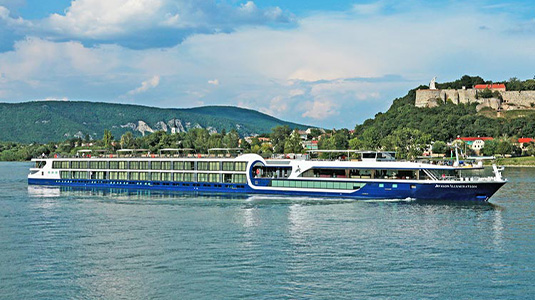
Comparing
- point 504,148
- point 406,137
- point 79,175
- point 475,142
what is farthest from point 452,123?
point 79,175

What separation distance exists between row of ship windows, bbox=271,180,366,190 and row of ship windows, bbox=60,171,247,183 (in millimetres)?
4535

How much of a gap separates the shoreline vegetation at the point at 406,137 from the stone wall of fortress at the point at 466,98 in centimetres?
356

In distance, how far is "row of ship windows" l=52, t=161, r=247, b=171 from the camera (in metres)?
60.8

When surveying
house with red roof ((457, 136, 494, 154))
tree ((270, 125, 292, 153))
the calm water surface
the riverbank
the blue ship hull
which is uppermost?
tree ((270, 125, 292, 153))

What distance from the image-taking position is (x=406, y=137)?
5394 inches

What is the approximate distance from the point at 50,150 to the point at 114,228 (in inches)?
6194

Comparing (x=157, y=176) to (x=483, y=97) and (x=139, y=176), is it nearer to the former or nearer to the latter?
(x=139, y=176)

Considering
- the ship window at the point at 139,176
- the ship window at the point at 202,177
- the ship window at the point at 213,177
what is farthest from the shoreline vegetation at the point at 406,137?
the ship window at the point at 213,177

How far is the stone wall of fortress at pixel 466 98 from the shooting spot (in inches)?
7426

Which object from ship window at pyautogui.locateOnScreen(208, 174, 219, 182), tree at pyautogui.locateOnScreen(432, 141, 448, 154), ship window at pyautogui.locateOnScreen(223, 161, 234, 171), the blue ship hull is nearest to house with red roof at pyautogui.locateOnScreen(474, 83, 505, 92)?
tree at pyautogui.locateOnScreen(432, 141, 448, 154)

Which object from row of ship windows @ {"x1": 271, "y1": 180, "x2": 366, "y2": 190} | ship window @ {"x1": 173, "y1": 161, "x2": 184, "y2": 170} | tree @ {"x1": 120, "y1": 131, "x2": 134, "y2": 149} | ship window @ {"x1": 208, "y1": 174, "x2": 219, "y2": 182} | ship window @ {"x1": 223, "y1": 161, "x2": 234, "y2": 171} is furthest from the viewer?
tree @ {"x1": 120, "y1": 131, "x2": 134, "y2": 149}

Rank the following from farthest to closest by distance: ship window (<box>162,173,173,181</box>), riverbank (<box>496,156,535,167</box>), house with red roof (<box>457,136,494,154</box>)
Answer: house with red roof (<box>457,136,494,154</box>), riverbank (<box>496,156,535,167</box>), ship window (<box>162,173,173,181</box>)

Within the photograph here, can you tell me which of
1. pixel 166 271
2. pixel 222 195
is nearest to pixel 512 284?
pixel 166 271

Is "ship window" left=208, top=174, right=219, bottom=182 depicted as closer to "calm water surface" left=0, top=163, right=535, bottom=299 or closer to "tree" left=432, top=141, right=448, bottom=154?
"calm water surface" left=0, top=163, right=535, bottom=299
